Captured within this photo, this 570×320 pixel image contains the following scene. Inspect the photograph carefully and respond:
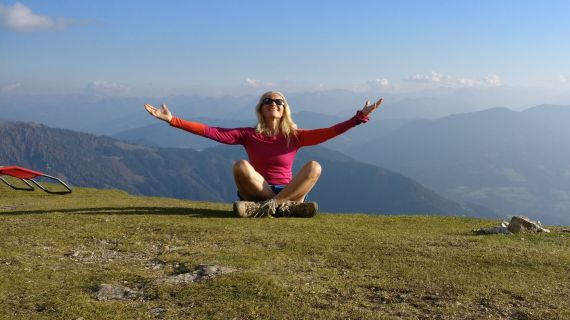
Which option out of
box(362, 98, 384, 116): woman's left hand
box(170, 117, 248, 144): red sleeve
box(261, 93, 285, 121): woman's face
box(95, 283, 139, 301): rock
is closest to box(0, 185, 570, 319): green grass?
box(95, 283, 139, 301): rock

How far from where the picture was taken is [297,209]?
Answer: 14.1 m

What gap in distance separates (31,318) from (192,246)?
4.26 m

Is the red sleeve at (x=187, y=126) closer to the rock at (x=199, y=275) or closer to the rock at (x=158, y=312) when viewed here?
the rock at (x=199, y=275)

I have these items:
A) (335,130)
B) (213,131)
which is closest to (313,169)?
(335,130)

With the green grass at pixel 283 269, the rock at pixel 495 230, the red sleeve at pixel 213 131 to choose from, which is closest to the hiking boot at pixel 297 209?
the green grass at pixel 283 269

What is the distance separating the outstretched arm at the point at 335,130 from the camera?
14032 mm

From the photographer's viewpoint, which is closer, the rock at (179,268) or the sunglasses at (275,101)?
the rock at (179,268)

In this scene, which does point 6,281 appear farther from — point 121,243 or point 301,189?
point 301,189

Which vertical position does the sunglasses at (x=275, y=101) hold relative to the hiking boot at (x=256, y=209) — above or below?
above

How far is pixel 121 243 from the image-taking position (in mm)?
10602

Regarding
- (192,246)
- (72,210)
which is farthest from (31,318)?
(72,210)

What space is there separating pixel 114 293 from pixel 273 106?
320 inches

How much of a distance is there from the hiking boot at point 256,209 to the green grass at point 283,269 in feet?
1.26

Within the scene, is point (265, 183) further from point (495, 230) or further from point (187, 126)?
point (495, 230)
